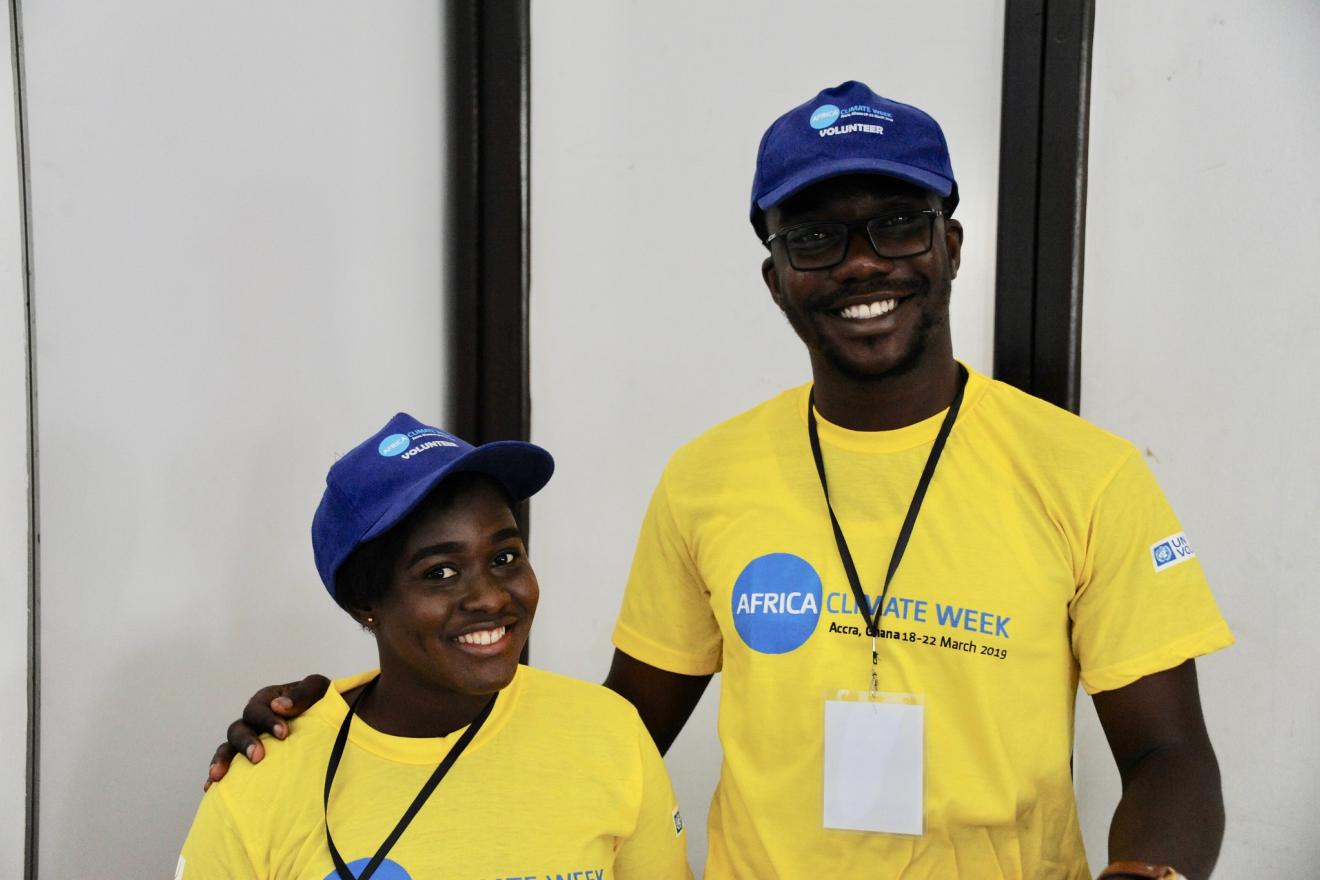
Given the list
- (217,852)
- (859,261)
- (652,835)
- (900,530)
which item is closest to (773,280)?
(859,261)

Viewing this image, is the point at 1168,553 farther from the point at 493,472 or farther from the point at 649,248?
the point at 649,248

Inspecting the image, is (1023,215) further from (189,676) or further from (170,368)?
(189,676)

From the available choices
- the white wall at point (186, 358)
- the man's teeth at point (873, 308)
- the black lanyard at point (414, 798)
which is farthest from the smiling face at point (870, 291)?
the white wall at point (186, 358)

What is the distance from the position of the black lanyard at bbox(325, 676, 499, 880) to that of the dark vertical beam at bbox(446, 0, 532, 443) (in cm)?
107

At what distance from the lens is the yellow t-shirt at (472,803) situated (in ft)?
3.99

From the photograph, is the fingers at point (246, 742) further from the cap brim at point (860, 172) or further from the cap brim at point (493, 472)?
the cap brim at point (860, 172)

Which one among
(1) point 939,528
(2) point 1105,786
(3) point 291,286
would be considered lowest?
(2) point 1105,786

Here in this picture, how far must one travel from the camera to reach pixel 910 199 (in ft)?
4.56

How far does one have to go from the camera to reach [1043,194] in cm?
186

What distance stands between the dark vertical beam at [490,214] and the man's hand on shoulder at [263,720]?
1.05 metres

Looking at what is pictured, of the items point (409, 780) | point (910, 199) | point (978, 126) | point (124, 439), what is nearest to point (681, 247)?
point (978, 126)

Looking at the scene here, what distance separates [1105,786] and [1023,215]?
2.92ft

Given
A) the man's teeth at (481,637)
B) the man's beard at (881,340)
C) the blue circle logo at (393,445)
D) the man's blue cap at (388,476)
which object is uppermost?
the man's beard at (881,340)

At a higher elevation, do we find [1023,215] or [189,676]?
[1023,215]
